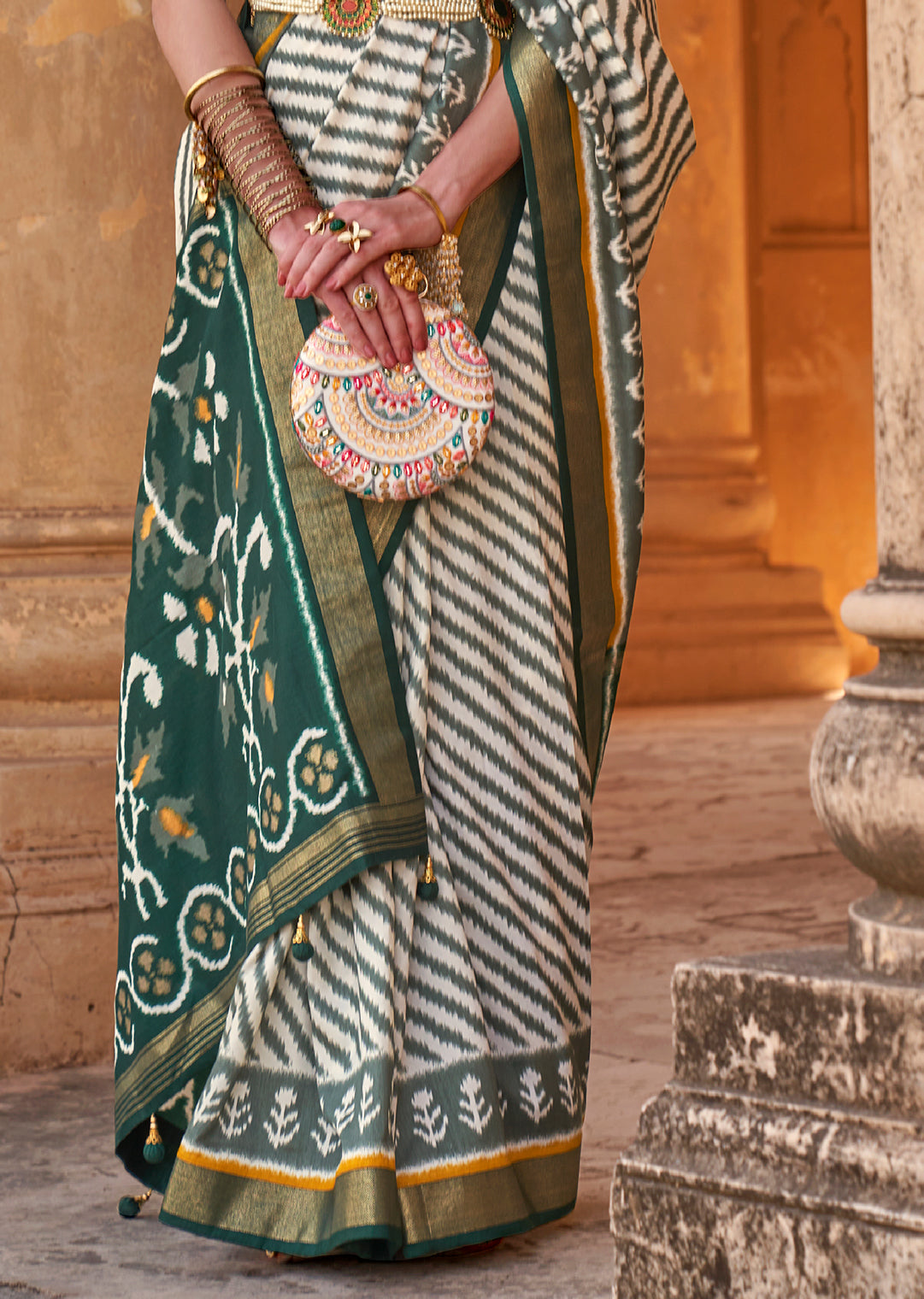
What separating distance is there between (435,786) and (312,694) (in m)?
0.16

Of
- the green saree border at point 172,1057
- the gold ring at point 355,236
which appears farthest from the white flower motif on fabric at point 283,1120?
the gold ring at point 355,236

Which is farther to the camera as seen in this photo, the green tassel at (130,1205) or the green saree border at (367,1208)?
the green tassel at (130,1205)

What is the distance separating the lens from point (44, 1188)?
2.22m

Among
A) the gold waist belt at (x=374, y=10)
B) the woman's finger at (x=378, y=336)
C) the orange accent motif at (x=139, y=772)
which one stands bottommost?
the orange accent motif at (x=139, y=772)

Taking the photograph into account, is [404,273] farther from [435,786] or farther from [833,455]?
[833,455]

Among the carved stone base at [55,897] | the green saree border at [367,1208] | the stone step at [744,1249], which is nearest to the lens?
the stone step at [744,1249]

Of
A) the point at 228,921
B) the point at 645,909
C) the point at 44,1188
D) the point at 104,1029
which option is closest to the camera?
the point at 228,921

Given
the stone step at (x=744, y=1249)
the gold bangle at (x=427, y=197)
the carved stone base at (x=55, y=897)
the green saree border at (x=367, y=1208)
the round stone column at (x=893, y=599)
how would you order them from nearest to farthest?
1. the stone step at (x=744, y=1249)
2. the round stone column at (x=893, y=599)
3. the green saree border at (x=367, y=1208)
4. the gold bangle at (x=427, y=197)
5. the carved stone base at (x=55, y=897)

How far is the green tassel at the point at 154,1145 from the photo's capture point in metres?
2.07

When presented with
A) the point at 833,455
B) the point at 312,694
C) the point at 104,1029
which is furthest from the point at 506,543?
the point at 833,455

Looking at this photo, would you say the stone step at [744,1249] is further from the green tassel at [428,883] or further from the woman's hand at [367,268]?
the woman's hand at [367,268]

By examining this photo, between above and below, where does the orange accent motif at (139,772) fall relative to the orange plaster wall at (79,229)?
below

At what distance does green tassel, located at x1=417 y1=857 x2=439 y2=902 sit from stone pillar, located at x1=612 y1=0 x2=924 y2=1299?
0.31 metres

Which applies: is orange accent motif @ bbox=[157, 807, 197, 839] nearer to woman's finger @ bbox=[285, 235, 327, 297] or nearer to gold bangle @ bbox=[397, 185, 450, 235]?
woman's finger @ bbox=[285, 235, 327, 297]
